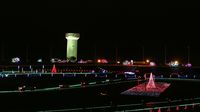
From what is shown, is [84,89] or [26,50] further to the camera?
[26,50]

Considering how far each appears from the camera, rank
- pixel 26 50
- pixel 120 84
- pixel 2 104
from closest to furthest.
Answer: pixel 2 104
pixel 120 84
pixel 26 50

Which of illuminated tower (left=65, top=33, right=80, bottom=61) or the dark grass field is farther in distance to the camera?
illuminated tower (left=65, top=33, right=80, bottom=61)

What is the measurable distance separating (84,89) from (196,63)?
4002 centimetres

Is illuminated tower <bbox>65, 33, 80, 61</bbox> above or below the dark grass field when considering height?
above

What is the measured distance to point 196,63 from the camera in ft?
204

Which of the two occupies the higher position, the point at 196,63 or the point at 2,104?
the point at 196,63

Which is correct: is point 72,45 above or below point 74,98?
above

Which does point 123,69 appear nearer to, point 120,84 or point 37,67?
point 37,67

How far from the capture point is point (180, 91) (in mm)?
26938

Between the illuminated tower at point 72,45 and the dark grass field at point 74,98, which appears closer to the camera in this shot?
the dark grass field at point 74,98

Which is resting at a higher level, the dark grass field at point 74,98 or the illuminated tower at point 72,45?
the illuminated tower at point 72,45

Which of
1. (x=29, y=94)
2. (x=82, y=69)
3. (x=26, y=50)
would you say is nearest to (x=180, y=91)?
(x=29, y=94)

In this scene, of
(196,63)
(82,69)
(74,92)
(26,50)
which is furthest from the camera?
(26,50)

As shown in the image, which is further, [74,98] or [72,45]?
[72,45]
